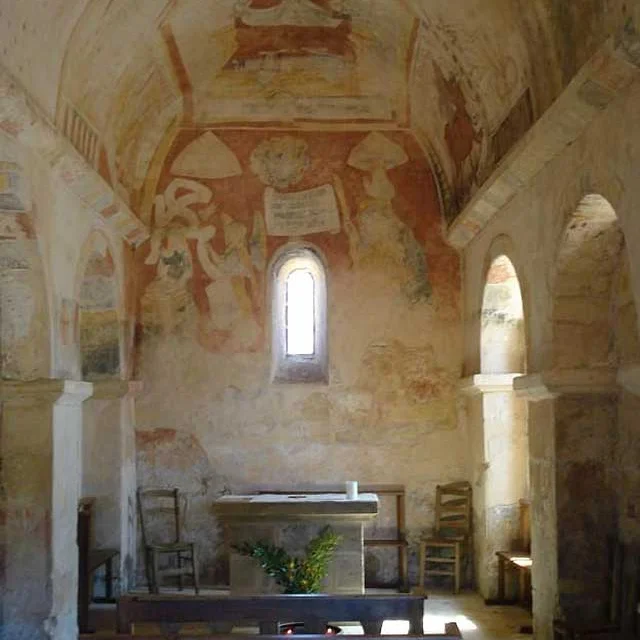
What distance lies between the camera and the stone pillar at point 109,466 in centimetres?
1061

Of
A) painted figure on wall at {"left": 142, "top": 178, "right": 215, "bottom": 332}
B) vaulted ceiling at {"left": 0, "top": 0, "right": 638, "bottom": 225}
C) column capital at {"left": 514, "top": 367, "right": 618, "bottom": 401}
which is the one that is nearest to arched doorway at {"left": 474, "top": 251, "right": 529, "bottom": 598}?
vaulted ceiling at {"left": 0, "top": 0, "right": 638, "bottom": 225}

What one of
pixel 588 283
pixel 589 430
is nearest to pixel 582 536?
pixel 589 430

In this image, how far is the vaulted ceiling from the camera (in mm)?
7062

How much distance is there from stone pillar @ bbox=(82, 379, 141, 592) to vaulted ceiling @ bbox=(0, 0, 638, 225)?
7.66 feet

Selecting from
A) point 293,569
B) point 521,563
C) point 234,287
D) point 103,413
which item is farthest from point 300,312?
point 293,569

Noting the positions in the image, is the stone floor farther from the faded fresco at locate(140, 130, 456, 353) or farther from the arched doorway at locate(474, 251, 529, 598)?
the faded fresco at locate(140, 130, 456, 353)

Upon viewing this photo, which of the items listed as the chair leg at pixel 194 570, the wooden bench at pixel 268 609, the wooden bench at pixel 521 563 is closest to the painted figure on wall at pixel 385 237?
the wooden bench at pixel 521 563

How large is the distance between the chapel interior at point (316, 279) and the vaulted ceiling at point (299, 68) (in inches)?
1.5

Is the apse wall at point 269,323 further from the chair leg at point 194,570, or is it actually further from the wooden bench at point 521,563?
the wooden bench at point 521,563

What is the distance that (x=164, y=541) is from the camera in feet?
37.2

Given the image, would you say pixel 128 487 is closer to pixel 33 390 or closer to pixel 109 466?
pixel 109 466

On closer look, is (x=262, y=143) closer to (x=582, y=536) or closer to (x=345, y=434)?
(x=345, y=434)

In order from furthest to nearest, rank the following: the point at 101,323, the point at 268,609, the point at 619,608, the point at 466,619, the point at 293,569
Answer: the point at 101,323, the point at 466,619, the point at 293,569, the point at 619,608, the point at 268,609

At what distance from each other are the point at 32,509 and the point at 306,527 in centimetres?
296
